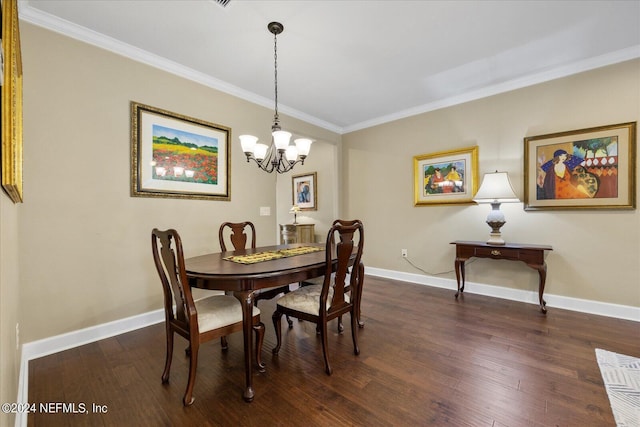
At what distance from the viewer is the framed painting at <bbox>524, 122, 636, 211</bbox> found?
2.65m

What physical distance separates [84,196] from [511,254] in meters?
4.22

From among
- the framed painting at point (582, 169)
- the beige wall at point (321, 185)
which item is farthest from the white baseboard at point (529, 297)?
the beige wall at point (321, 185)

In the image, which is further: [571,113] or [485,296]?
[485,296]

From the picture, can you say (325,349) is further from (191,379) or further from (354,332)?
(191,379)

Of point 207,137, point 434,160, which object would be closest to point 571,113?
point 434,160

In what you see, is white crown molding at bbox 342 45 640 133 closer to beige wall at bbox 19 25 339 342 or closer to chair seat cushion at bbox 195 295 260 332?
beige wall at bbox 19 25 339 342

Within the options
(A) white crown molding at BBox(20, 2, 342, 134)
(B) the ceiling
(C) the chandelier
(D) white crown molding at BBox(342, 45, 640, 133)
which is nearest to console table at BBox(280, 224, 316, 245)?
(D) white crown molding at BBox(342, 45, 640, 133)

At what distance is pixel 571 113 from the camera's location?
292 cm

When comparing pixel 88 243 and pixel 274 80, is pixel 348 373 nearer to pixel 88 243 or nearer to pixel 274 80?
pixel 88 243

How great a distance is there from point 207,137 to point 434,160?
3.05 m

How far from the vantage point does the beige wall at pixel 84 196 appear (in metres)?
2.06

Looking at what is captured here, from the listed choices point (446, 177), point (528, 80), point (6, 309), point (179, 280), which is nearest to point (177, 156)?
point (179, 280)

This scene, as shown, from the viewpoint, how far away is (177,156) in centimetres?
284

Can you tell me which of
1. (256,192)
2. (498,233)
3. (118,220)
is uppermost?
(256,192)
